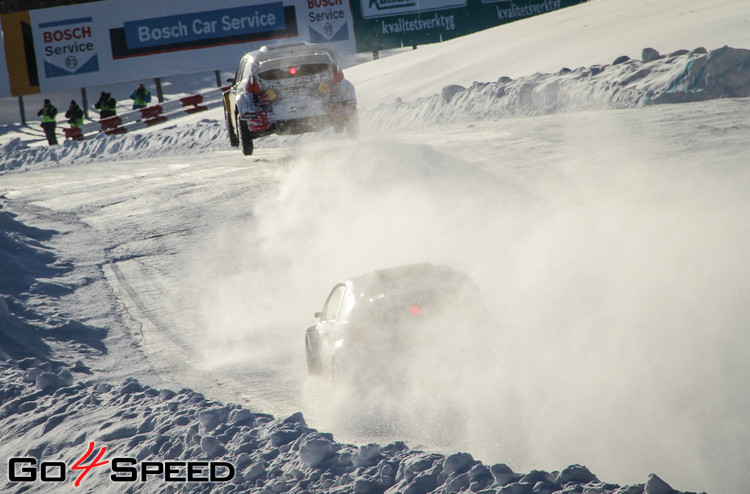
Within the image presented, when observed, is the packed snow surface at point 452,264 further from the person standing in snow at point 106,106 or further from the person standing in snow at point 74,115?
the person standing in snow at point 74,115

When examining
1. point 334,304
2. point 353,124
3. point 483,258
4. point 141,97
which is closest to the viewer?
point 334,304

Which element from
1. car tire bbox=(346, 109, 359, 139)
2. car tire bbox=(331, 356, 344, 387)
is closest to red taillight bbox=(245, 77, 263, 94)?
car tire bbox=(346, 109, 359, 139)

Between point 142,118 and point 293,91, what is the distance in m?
17.1

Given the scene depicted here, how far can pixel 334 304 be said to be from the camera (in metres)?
8.72

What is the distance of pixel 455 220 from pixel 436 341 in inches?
260

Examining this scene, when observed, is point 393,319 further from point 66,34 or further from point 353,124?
point 66,34

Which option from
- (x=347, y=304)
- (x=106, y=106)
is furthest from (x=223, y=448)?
(x=106, y=106)

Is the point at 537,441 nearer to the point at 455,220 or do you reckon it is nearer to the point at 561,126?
the point at 455,220

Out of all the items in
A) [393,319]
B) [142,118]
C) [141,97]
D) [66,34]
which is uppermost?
[66,34]

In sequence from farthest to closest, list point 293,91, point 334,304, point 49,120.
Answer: point 49,120
point 293,91
point 334,304

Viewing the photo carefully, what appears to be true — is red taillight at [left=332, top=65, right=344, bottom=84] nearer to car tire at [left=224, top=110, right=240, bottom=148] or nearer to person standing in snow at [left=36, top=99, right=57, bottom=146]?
car tire at [left=224, top=110, right=240, bottom=148]

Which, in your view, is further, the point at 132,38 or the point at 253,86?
the point at 132,38

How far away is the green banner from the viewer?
3000 cm

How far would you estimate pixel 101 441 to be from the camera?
22.9ft
